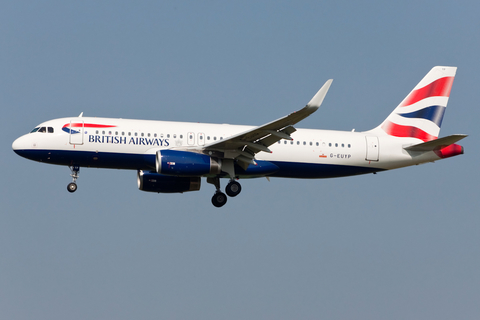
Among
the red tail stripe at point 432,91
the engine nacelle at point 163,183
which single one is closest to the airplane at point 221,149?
the engine nacelle at point 163,183

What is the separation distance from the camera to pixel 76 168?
3406 cm

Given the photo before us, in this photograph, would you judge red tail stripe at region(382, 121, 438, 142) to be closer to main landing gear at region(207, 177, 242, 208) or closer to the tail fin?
the tail fin

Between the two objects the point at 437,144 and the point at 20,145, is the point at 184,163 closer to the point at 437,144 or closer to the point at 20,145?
the point at 20,145

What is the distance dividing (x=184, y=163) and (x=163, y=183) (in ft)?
15.3

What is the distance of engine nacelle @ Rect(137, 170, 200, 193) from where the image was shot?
36062mm

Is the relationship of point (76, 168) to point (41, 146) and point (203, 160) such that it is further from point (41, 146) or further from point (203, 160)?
point (203, 160)

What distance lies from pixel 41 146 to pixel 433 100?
2222cm

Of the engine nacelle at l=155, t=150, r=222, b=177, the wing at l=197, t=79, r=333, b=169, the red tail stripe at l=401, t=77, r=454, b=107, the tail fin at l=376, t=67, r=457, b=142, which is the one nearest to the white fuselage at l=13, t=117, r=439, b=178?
the engine nacelle at l=155, t=150, r=222, b=177

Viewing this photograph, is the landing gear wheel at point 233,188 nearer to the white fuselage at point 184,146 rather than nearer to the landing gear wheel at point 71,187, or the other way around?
the white fuselage at point 184,146

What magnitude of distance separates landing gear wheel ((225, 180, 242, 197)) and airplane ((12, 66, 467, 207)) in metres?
0.03

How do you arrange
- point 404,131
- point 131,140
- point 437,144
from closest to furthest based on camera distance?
point 131,140 → point 437,144 → point 404,131

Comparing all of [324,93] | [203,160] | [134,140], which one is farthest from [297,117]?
[134,140]

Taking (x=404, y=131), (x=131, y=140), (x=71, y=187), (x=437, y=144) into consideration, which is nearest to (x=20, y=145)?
(x=71, y=187)

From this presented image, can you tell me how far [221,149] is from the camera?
3291 cm
